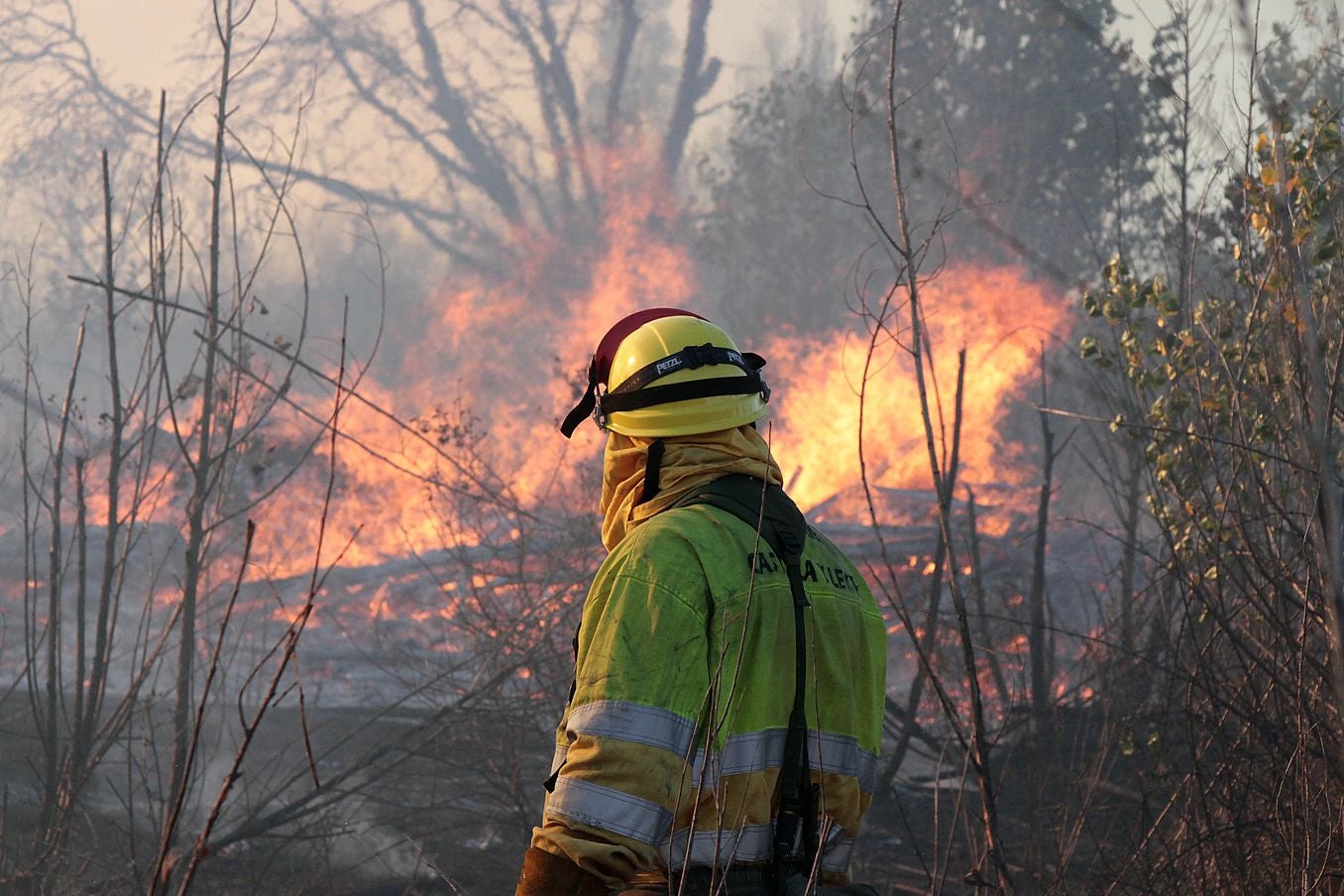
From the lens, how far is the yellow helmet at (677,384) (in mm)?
2393

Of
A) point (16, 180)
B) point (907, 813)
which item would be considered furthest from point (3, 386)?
point (16, 180)

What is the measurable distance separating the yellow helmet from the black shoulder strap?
187 mm

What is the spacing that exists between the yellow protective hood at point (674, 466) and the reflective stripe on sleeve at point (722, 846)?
2.02 feet

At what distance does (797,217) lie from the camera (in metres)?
25.1

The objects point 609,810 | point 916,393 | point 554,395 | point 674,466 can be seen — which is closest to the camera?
point 609,810

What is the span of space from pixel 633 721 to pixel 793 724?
0.34 meters

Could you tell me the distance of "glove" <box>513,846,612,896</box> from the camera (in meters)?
1.98

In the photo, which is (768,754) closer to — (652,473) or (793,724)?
(793,724)

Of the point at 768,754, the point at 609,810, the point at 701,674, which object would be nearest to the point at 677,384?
the point at 701,674

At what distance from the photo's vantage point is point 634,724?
6.46 feet

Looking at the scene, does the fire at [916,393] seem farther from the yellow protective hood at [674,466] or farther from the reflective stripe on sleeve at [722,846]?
the reflective stripe on sleeve at [722,846]

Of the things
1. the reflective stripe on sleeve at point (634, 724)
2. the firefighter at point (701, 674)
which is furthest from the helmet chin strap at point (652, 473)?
the reflective stripe on sleeve at point (634, 724)

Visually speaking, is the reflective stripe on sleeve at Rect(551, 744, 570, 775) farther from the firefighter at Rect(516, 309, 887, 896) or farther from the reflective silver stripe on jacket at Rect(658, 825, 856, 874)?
the reflective silver stripe on jacket at Rect(658, 825, 856, 874)

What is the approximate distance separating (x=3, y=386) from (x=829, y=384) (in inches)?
496
